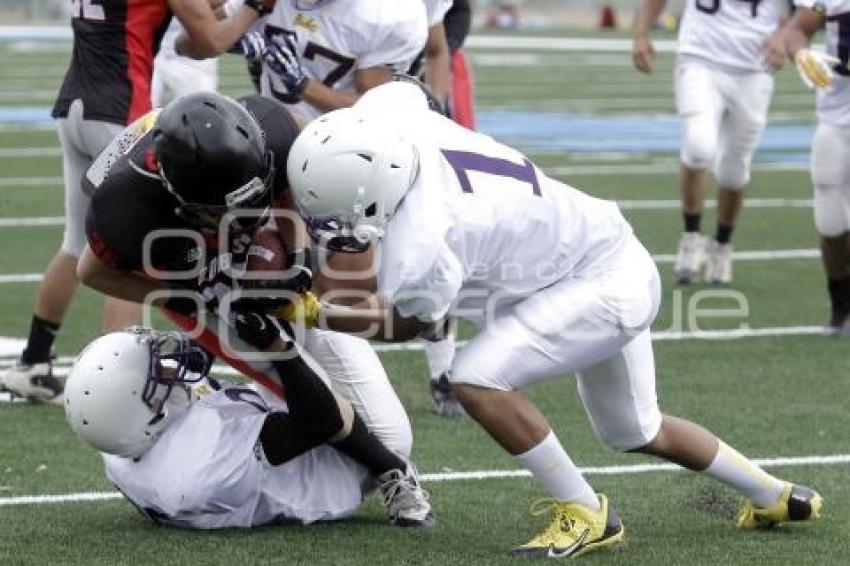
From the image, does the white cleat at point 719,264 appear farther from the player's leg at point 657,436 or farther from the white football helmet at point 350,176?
the white football helmet at point 350,176

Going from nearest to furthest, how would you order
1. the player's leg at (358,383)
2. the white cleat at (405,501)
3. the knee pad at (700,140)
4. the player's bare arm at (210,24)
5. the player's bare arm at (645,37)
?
1. the white cleat at (405,501)
2. the player's leg at (358,383)
3. the player's bare arm at (210,24)
4. the knee pad at (700,140)
5. the player's bare arm at (645,37)

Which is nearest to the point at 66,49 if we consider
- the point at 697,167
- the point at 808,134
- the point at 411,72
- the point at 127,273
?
the point at 808,134

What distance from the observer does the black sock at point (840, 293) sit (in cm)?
753

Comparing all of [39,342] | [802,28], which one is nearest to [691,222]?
[802,28]

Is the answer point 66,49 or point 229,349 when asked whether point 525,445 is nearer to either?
point 229,349

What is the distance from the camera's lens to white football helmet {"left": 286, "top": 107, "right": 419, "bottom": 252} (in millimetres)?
4164

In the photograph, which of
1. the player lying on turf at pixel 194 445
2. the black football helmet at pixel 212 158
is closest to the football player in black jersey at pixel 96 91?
the player lying on turf at pixel 194 445

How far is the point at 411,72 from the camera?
6.54 meters

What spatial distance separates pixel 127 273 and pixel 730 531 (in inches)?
65.3

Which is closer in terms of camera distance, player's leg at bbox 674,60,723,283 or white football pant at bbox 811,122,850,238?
white football pant at bbox 811,122,850,238

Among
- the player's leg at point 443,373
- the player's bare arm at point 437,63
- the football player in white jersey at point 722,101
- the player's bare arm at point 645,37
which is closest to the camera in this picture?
the player's leg at point 443,373

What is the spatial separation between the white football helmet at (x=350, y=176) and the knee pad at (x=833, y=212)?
362cm

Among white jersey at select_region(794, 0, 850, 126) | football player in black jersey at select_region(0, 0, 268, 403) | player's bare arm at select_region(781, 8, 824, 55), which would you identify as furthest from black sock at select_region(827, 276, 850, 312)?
football player in black jersey at select_region(0, 0, 268, 403)

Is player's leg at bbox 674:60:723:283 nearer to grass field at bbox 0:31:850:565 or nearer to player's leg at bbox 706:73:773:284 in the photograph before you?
player's leg at bbox 706:73:773:284
